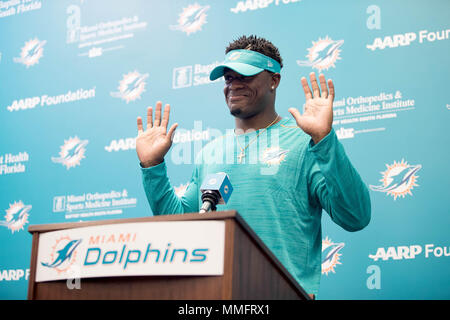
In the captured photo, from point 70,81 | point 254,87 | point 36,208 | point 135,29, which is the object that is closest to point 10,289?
point 36,208

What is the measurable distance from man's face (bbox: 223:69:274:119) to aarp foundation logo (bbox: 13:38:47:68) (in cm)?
275

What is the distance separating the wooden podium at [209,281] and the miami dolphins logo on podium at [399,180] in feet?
5.74

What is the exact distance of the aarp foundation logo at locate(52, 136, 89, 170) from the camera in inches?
172

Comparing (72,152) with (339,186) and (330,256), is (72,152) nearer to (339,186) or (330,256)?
(330,256)

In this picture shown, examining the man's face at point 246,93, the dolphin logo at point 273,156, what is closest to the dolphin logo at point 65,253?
the dolphin logo at point 273,156

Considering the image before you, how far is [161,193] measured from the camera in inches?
92.2

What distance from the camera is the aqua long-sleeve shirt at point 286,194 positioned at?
2.13 m

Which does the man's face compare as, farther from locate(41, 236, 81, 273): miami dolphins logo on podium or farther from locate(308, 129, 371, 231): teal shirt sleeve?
locate(41, 236, 81, 273): miami dolphins logo on podium

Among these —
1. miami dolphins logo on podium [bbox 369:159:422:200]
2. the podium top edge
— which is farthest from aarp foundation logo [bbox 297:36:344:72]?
the podium top edge

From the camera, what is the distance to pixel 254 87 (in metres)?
2.49

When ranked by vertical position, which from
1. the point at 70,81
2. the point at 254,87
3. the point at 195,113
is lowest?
the point at 254,87

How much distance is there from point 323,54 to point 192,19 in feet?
3.48
